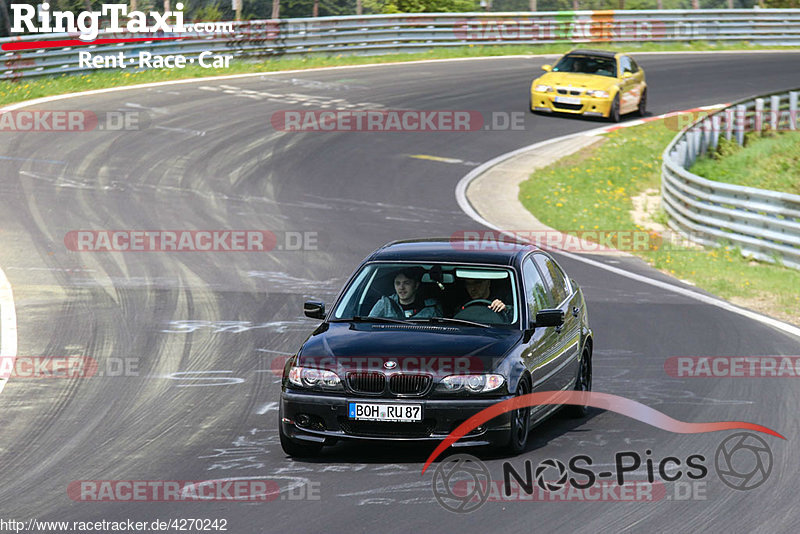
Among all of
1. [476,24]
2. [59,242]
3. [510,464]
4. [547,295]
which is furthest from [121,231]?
[476,24]

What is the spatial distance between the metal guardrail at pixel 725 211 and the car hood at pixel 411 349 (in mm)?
10607

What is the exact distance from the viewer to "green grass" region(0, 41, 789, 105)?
3142cm

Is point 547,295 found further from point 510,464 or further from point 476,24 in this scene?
point 476,24

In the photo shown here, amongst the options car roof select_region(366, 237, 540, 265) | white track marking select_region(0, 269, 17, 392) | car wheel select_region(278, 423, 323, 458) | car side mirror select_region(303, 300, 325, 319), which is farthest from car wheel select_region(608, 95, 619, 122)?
car wheel select_region(278, 423, 323, 458)

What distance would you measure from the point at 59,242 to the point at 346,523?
12.5 meters

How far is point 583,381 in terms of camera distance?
10.6 metres

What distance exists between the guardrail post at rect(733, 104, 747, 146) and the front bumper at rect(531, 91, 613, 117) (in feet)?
11.1

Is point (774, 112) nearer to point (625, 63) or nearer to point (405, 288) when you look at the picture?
point (625, 63)
